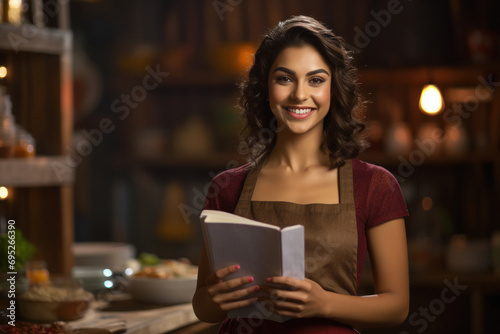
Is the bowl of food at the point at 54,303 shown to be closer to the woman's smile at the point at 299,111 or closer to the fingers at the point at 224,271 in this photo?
the fingers at the point at 224,271

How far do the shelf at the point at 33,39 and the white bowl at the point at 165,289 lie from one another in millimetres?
846

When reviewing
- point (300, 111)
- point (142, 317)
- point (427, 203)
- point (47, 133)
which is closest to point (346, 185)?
point (300, 111)

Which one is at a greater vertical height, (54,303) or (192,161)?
(192,161)

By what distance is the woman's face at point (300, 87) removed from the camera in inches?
58.5

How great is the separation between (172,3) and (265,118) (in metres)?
2.63

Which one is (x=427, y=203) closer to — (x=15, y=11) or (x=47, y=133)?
(x=47, y=133)

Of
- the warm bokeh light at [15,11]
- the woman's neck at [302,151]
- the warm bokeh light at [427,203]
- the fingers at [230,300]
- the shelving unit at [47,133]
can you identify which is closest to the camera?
the fingers at [230,300]

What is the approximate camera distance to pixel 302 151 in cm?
159

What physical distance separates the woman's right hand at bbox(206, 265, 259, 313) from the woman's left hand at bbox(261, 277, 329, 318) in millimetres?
38

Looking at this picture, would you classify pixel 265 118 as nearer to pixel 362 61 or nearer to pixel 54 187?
pixel 54 187

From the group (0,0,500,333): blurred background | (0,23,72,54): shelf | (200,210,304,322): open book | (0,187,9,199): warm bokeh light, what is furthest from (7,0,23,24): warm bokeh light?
(0,0,500,333): blurred background

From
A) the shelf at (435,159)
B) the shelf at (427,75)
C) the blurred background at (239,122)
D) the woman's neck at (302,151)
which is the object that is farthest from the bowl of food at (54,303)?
the shelf at (427,75)

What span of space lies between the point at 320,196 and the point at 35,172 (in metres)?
1.07

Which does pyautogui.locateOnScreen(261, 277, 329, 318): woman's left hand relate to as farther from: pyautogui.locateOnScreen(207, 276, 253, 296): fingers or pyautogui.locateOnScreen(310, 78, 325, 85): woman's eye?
pyautogui.locateOnScreen(310, 78, 325, 85): woman's eye
